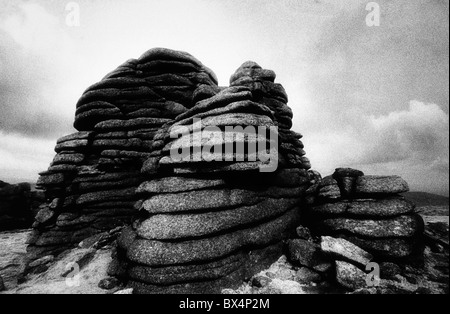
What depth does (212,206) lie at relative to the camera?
9922 mm

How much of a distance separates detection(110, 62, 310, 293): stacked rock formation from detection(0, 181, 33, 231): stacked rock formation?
89.9ft

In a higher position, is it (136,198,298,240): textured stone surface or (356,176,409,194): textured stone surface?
(356,176,409,194): textured stone surface

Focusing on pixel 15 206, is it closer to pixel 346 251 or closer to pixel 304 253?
pixel 304 253

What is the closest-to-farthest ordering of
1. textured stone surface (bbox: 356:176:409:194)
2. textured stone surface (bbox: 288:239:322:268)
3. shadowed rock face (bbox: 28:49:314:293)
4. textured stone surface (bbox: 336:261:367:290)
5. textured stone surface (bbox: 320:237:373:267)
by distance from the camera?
textured stone surface (bbox: 336:261:367:290) → textured stone surface (bbox: 320:237:373:267) → shadowed rock face (bbox: 28:49:314:293) → textured stone surface (bbox: 288:239:322:268) → textured stone surface (bbox: 356:176:409:194)

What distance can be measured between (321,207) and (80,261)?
15690 mm

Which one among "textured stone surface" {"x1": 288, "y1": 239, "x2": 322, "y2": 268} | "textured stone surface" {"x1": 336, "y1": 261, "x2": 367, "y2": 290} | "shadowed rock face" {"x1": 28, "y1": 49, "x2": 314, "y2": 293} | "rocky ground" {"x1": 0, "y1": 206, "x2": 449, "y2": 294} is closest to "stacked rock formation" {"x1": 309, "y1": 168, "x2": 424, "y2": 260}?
"rocky ground" {"x1": 0, "y1": 206, "x2": 449, "y2": 294}

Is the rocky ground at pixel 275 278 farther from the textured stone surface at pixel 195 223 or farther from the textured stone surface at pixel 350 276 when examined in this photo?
the textured stone surface at pixel 195 223

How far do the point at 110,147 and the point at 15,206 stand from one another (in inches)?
967

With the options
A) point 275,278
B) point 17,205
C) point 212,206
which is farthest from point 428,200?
point 17,205

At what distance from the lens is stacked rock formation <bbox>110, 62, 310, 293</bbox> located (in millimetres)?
8633

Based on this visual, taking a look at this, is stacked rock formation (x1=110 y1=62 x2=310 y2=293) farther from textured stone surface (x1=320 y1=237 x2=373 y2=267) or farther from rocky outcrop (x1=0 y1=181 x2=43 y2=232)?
rocky outcrop (x1=0 y1=181 x2=43 y2=232)

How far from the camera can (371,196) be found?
11164 mm

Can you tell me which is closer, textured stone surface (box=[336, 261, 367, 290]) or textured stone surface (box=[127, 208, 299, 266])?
textured stone surface (box=[336, 261, 367, 290])
